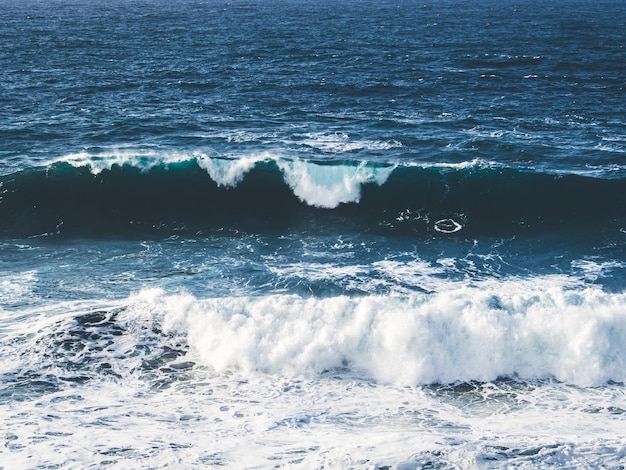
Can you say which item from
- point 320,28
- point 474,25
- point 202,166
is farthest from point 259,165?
point 474,25

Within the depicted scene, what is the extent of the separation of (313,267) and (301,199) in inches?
229

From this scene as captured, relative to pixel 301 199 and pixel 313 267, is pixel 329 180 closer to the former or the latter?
pixel 301 199

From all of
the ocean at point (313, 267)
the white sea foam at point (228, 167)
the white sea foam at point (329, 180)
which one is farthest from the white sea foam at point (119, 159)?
the white sea foam at point (329, 180)

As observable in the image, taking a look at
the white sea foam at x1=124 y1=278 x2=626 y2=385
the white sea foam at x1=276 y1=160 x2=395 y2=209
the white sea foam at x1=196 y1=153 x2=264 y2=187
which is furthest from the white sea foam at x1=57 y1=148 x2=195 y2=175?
the white sea foam at x1=124 y1=278 x2=626 y2=385

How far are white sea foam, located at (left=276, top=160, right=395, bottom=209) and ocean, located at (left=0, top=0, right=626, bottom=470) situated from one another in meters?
0.09

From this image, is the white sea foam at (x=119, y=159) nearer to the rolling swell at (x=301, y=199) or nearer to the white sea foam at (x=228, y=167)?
the rolling swell at (x=301, y=199)

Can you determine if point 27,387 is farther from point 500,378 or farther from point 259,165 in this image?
point 259,165

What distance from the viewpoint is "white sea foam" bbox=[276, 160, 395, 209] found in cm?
2919

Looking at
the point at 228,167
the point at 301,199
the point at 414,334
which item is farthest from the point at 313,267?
the point at 228,167

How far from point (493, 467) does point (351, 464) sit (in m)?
2.96

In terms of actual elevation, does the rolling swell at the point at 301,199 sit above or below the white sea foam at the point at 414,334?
above

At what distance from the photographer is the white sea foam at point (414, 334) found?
63.0ft

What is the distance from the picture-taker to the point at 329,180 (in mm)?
29625

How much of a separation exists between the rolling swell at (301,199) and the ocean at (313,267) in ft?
0.34
